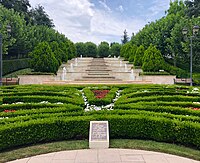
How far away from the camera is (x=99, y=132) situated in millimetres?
5602

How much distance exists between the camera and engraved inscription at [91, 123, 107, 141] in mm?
5457

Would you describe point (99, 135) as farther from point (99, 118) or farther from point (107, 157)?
point (107, 157)

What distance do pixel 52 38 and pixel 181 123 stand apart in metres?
35.7

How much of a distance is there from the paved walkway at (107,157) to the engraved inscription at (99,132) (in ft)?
1.07

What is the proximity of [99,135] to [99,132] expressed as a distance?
9 cm

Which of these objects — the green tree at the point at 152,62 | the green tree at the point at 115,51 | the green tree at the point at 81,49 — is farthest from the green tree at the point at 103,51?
the green tree at the point at 152,62

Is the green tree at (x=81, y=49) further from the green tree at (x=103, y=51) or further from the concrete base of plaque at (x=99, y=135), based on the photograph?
the concrete base of plaque at (x=99, y=135)

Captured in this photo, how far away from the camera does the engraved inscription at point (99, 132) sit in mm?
5457

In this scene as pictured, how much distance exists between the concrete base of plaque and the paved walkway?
175mm

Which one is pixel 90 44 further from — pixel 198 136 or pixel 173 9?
pixel 198 136

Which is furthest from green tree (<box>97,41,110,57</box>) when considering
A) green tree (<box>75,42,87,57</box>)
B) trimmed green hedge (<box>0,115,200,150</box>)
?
trimmed green hedge (<box>0,115,200,150</box>)

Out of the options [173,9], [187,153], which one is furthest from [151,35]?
[187,153]

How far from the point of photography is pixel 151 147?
5.36 metres

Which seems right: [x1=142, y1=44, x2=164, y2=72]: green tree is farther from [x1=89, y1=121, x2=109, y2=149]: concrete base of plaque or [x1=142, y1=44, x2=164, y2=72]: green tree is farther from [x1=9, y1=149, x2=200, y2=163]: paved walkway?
[x1=9, y1=149, x2=200, y2=163]: paved walkway
